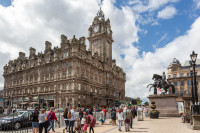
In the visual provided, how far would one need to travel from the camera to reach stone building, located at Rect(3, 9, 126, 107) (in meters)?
56.2

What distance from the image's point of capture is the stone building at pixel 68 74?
2212 inches

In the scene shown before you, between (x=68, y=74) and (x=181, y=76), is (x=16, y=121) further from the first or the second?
(x=181, y=76)

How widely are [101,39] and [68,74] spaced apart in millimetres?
26148

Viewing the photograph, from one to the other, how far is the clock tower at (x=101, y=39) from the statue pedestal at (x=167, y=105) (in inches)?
1933

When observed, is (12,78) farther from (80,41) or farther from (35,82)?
(80,41)

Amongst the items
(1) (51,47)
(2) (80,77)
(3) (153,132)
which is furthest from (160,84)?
(1) (51,47)

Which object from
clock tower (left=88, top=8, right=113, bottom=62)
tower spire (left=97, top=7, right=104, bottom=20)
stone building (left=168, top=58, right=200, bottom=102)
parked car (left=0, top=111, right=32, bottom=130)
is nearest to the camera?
parked car (left=0, top=111, right=32, bottom=130)

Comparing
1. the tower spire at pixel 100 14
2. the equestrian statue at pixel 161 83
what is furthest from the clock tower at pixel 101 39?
the equestrian statue at pixel 161 83

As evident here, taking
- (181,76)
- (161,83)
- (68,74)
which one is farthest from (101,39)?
(161,83)

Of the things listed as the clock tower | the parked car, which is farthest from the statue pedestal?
the clock tower

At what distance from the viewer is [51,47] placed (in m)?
67.8

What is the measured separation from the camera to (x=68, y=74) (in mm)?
56406

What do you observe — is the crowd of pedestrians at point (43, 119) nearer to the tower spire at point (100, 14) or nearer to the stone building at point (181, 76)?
the stone building at point (181, 76)

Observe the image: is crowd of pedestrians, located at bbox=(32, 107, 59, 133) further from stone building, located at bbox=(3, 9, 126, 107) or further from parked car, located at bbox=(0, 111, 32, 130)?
stone building, located at bbox=(3, 9, 126, 107)
